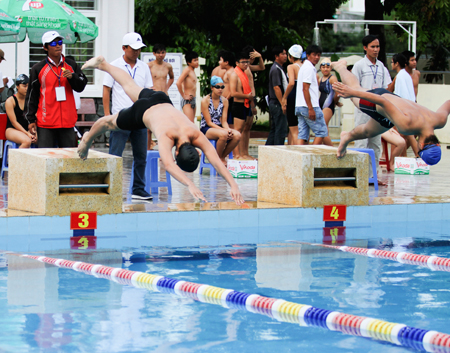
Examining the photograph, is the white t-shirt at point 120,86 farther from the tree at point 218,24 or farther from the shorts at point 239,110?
the tree at point 218,24

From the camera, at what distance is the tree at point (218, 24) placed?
19234 mm

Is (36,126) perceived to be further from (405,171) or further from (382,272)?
(405,171)

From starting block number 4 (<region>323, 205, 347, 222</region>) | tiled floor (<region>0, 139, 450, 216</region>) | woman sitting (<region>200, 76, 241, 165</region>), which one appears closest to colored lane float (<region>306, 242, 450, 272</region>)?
starting block number 4 (<region>323, 205, 347, 222</region>)

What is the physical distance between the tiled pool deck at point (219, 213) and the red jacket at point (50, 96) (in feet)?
3.48

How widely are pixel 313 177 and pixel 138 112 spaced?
2.33m

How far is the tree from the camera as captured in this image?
19234mm

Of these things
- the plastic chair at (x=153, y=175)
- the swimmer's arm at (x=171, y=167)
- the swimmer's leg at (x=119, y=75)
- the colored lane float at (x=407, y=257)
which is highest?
the swimmer's leg at (x=119, y=75)

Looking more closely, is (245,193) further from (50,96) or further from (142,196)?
(50,96)

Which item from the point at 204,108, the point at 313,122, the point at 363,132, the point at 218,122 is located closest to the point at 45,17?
the point at 204,108

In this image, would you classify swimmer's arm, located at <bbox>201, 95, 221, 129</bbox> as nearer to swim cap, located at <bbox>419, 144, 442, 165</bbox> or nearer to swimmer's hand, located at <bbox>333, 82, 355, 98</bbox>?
swimmer's hand, located at <bbox>333, 82, 355, 98</bbox>

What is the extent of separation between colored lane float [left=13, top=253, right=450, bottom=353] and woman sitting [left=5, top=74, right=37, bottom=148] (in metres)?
4.90

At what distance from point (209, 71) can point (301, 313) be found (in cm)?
1598

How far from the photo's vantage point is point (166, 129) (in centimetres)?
611

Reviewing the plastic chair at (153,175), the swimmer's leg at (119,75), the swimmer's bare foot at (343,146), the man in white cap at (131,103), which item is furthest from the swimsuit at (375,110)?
the plastic chair at (153,175)
